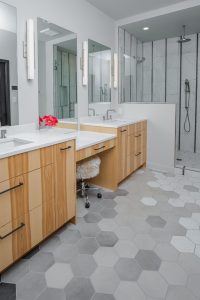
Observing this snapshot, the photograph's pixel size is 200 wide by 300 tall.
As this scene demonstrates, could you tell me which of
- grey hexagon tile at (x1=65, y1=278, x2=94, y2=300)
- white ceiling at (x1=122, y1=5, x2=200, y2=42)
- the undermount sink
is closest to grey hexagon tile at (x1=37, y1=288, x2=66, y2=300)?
grey hexagon tile at (x1=65, y1=278, x2=94, y2=300)

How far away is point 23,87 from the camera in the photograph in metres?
2.41

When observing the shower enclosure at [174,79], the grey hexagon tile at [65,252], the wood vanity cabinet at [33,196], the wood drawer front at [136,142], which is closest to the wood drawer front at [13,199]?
the wood vanity cabinet at [33,196]

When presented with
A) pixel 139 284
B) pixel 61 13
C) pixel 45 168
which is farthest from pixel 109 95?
pixel 139 284

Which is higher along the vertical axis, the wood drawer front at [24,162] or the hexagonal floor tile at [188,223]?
the wood drawer front at [24,162]

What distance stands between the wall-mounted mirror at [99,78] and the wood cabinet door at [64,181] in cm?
155

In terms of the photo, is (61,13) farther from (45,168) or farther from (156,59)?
(156,59)

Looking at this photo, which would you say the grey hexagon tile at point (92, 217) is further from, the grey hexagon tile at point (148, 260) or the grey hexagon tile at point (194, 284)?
the grey hexagon tile at point (194, 284)

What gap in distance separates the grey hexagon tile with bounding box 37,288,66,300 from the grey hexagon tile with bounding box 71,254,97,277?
172 millimetres

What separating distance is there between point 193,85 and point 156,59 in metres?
0.91

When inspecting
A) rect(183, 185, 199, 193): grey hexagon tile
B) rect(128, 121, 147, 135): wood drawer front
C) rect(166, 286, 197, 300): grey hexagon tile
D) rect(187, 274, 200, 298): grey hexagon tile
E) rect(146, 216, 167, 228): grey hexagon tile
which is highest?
rect(128, 121, 147, 135): wood drawer front

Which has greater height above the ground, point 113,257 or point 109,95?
point 109,95

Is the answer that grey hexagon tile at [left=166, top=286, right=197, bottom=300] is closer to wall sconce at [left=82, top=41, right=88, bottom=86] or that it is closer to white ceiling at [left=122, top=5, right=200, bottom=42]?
wall sconce at [left=82, top=41, right=88, bottom=86]

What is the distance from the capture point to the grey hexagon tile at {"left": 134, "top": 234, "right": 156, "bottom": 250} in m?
1.91

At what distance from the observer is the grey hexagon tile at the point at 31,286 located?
1.44m
